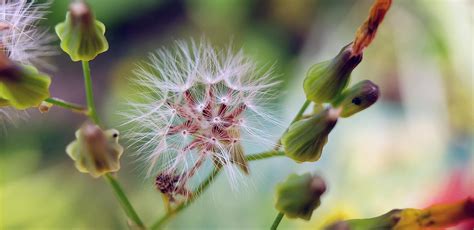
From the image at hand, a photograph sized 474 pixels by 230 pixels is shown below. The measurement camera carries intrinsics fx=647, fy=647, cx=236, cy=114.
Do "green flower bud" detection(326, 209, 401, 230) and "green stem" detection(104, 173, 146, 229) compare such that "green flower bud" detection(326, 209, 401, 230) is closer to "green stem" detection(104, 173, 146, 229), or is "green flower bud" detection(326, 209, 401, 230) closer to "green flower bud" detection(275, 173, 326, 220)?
"green flower bud" detection(275, 173, 326, 220)

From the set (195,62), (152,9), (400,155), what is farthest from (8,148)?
(195,62)

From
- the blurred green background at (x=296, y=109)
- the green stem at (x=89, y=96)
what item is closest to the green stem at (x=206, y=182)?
the green stem at (x=89, y=96)

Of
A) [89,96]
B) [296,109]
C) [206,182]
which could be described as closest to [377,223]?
[206,182]

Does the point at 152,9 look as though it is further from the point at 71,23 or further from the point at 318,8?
the point at 71,23

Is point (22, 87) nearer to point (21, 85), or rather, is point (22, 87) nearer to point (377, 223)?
point (21, 85)

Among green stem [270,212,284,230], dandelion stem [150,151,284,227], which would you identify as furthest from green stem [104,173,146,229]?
green stem [270,212,284,230]
